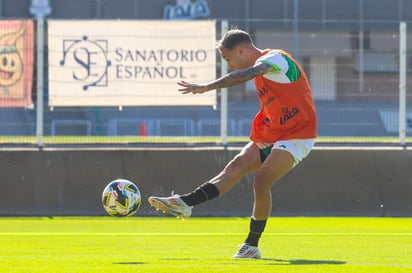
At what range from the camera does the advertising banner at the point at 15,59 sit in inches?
579

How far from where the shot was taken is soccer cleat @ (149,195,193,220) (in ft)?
29.3

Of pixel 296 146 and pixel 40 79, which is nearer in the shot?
pixel 296 146

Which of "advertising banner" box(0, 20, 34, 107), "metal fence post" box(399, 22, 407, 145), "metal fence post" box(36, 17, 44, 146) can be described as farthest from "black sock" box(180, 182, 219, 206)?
"metal fence post" box(399, 22, 407, 145)

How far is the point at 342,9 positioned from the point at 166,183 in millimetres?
28818
